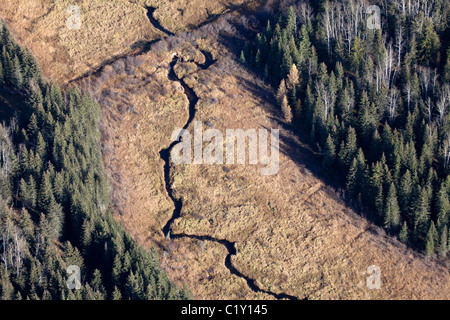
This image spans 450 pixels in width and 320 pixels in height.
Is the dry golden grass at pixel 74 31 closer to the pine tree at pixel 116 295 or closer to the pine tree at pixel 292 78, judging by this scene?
the pine tree at pixel 292 78

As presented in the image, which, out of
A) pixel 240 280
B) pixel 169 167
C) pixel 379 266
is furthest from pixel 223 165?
pixel 379 266

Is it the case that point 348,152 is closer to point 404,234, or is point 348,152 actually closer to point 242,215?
point 404,234

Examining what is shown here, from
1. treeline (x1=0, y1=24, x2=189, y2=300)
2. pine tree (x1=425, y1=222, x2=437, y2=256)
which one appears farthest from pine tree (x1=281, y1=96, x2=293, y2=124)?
treeline (x1=0, y1=24, x2=189, y2=300)

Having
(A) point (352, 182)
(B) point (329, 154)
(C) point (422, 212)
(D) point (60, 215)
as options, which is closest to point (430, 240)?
(C) point (422, 212)

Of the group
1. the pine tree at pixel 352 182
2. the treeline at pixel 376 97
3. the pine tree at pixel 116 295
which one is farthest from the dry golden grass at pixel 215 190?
the pine tree at pixel 116 295

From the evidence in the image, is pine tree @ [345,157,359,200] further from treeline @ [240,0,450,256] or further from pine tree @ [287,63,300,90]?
pine tree @ [287,63,300,90]

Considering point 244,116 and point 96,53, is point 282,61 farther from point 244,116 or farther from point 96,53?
point 96,53
